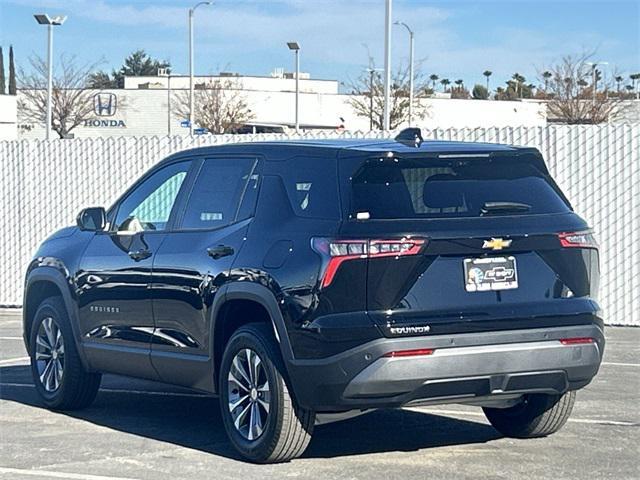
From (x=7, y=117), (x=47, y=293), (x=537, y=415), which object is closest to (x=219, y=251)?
(x=537, y=415)

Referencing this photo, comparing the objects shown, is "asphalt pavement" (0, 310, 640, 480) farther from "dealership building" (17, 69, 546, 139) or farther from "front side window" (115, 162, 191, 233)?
"dealership building" (17, 69, 546, 139)

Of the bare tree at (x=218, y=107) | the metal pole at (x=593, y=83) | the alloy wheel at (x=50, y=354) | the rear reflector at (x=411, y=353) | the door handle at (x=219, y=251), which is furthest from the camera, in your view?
the bare tree at (x=218, y=107)

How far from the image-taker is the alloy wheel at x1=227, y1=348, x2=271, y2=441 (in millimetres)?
7145

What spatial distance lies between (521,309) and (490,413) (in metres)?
1.51

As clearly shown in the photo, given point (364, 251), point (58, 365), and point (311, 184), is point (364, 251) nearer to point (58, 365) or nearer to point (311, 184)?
point (311, 184)

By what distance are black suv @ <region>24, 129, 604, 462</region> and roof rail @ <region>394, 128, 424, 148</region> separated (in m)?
0.02

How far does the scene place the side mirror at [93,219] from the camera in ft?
29.1

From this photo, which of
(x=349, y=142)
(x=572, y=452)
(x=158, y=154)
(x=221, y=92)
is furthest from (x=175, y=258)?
(x=221, y=92)

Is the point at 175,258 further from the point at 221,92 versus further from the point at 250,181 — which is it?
the point at 221,92

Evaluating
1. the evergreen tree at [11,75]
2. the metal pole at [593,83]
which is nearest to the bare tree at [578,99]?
the metal pole at [593,83]

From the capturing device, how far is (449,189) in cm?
707

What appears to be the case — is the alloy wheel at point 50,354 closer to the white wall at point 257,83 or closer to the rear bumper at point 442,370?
the rear bumper at point 442,370

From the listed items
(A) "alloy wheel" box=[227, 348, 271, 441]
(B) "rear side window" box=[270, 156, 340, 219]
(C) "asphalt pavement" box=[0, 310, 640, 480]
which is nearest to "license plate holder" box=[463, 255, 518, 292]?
(B) "rear side window" box=[270, 156, 340, 219]

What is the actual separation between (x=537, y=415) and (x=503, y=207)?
4.97 feet
